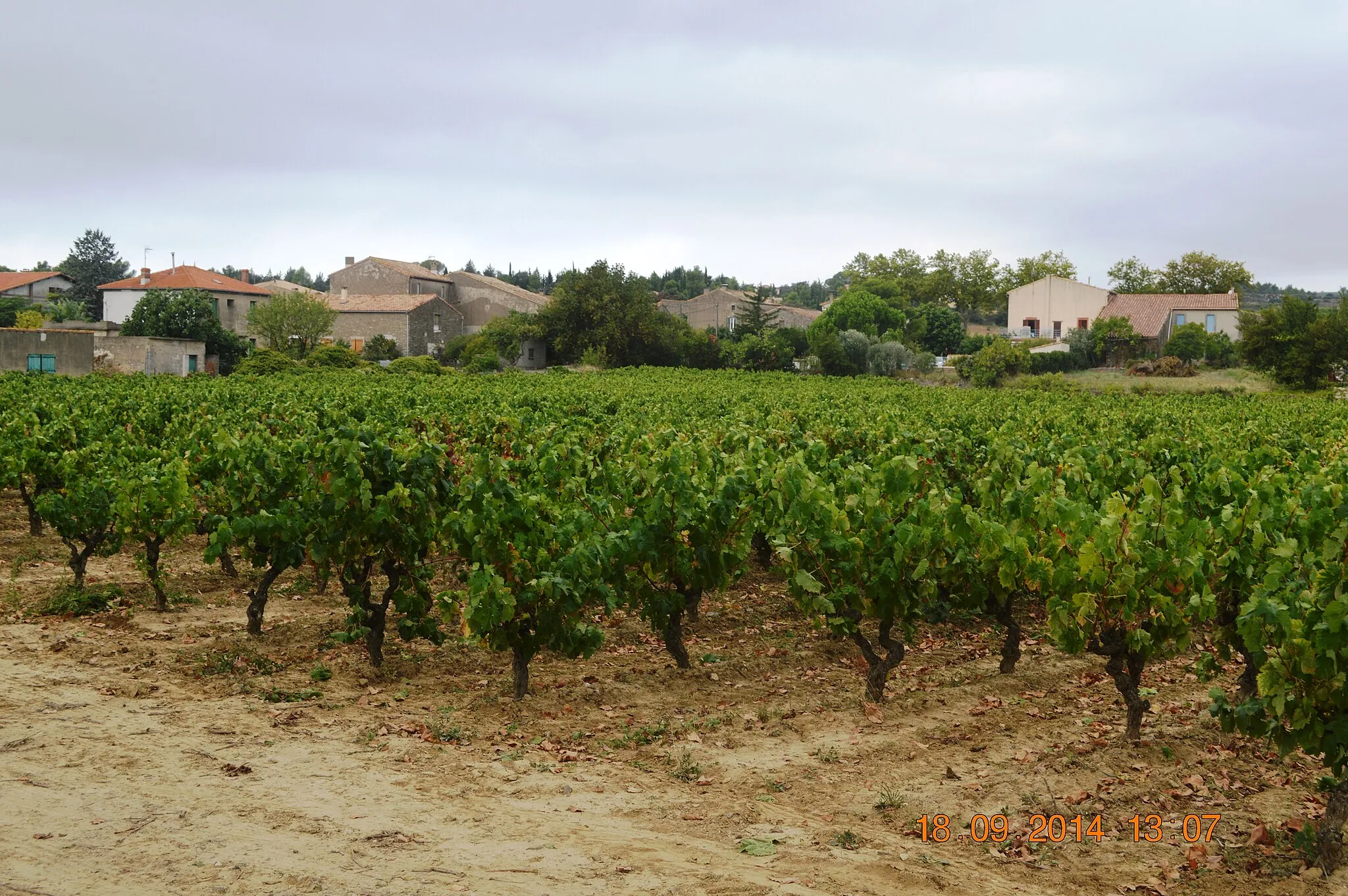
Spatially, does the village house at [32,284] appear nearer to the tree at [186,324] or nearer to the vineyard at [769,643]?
the tree at [186,324]

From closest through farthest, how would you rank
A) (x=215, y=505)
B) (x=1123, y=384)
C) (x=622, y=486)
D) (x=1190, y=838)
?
(x=1190, y=838)
(x=622, y=486)
(x=215, y=505)
(x=1123, y=384)

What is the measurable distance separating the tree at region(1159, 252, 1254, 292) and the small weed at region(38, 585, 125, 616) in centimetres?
9576

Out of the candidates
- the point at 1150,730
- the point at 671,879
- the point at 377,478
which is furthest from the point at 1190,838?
the point at 377,478

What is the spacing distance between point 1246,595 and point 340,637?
8200 mm

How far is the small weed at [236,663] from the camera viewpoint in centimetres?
927

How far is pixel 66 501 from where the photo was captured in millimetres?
11414

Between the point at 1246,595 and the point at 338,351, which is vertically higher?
the point at 338,351

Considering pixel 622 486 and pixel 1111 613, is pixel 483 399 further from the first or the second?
pixel 1111 613

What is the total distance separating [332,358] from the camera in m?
57.3

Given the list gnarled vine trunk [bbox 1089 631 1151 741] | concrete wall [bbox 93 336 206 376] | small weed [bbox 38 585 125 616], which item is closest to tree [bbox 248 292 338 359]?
concrete wall [bbox 93 336 206 376]

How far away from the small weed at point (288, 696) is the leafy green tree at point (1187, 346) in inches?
2427

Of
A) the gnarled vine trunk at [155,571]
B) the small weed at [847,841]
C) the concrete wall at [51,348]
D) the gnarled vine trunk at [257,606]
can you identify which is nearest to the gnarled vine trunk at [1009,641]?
the small weed at [847,841]

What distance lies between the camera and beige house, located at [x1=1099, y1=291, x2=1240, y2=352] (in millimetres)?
72062
